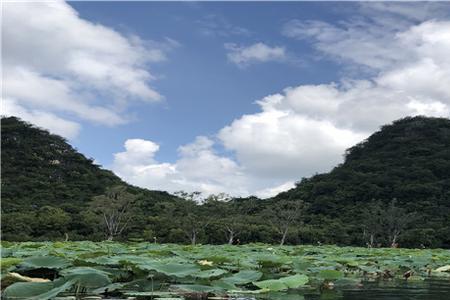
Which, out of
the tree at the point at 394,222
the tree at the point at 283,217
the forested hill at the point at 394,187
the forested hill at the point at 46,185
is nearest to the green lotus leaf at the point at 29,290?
the forested hill at the point at 46,185

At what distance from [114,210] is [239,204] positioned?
35.1 ft

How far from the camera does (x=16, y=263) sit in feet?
9.20

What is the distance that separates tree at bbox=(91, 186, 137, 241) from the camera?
942 inches

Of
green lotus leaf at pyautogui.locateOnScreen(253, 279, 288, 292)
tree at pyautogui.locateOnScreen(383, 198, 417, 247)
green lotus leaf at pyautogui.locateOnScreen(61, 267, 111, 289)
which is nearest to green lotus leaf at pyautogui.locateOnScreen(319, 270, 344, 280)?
green lotus leaf at pyautogui.locateOnScreen(253, 279, 288, 292)

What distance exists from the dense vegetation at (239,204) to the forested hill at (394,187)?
0.28 ft

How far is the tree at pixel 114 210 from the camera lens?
78.5ft

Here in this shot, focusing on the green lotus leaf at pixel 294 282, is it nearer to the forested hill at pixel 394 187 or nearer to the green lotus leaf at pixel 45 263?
the green lotus leaf at pixel 45 263

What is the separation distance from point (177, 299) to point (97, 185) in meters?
35.5

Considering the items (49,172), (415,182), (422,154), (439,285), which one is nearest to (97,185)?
(49,172)

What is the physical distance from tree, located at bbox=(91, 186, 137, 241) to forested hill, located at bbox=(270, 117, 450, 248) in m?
11.4

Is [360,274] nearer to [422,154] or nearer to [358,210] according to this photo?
[358,210]

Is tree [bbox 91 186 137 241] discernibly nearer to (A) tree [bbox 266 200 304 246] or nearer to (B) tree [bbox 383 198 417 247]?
(A) tree [bbox 266 200 304 246]

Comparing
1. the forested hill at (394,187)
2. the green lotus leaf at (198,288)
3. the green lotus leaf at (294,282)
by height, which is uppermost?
the forested hill at (394,187)

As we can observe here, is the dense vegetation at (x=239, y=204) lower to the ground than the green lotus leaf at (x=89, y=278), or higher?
higher
